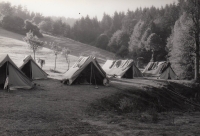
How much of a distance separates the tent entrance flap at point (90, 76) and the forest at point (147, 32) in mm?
15004

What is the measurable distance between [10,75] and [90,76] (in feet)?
22.1

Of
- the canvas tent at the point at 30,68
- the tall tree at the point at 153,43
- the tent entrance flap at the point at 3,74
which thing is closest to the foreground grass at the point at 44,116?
the tent entrance flap at the point at 3,74

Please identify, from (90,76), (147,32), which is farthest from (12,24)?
(90,76)

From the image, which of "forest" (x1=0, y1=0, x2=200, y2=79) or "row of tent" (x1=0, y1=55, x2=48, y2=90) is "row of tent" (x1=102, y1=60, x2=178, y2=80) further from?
"row of tent" (x1=0, y1=55, x2=48, y2=90)

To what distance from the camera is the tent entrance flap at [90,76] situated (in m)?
17.9

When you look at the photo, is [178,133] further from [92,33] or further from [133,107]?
[92,33]

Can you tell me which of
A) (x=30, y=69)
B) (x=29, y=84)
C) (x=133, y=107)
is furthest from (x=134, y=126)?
(x=30, y=69)

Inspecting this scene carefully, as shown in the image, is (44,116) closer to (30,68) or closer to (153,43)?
(30,68)

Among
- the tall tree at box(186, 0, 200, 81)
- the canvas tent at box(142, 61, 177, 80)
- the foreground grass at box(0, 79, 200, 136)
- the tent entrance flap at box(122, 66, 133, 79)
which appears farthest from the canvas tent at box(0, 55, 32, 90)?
the tall tree at box(186, 0, 200, 81)

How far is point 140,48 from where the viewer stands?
193 ft

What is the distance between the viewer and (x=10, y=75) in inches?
569

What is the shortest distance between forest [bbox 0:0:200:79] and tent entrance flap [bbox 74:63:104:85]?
15.0 m

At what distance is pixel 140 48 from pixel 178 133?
175ft

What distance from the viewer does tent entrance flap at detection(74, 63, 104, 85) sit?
17.9m
